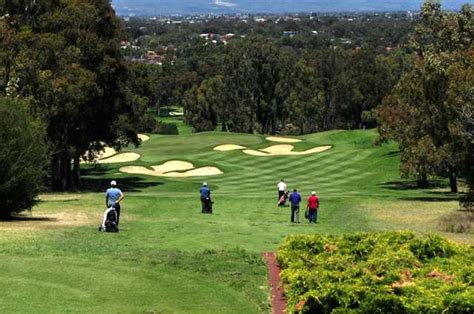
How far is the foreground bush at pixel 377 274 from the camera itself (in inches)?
471

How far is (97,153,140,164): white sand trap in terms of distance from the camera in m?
70.1

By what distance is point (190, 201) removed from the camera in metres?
41.0

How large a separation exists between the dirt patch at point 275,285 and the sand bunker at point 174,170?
4117 cm

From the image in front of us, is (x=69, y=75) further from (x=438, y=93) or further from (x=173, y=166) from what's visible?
(x=173, y=166)

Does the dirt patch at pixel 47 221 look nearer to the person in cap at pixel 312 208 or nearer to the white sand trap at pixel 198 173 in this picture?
the person in cap at pixel 312 208

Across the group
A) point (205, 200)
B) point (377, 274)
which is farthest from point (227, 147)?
point (377, 274)

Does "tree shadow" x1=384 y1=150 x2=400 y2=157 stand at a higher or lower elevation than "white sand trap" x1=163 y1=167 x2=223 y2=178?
higher

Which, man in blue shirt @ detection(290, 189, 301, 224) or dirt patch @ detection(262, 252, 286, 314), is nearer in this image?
dirt patch @ detection(262, 252, 286, 314)

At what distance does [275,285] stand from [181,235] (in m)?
8.89

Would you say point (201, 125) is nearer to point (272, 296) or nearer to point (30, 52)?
point (30, 52)

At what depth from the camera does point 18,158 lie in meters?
28.5

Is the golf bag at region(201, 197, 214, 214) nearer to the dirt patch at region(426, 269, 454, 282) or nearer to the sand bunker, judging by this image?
the dirt patch at region(426, 269, 454, 282)

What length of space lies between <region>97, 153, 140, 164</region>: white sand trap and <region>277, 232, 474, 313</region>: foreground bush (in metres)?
52.9

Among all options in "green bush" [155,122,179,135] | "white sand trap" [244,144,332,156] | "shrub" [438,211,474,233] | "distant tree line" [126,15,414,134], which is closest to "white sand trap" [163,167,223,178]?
"white sand trap" [244,144,332,156]
